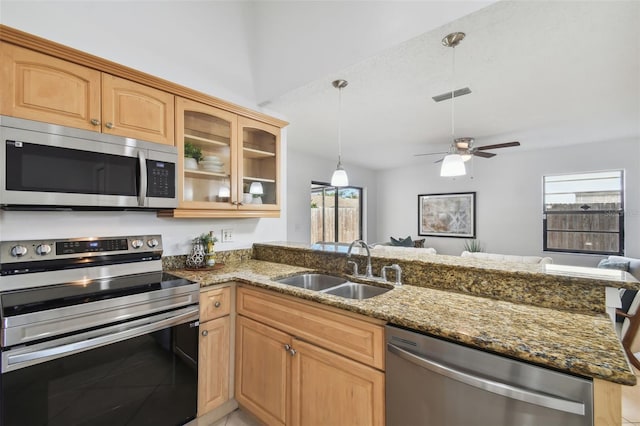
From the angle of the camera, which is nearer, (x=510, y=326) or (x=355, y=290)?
(x=510, y=326)

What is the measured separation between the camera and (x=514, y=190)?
17.1 ft

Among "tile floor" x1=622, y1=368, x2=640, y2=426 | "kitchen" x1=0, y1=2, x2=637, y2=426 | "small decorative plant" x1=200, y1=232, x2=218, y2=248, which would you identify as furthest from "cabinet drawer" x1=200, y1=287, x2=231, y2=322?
"tile floor" x1=622, y1=368, x2=640, y2=426

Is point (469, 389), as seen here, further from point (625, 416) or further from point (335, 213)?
point (335, 213)

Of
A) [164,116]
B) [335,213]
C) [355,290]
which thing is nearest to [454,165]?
[355,290]

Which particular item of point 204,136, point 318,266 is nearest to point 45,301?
point 204,136

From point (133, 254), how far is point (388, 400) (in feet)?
5.72

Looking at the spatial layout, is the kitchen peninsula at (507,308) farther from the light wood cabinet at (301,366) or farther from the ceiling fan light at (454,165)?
the ceiling fan light at (454,165)

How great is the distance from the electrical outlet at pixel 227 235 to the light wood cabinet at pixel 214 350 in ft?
2.31

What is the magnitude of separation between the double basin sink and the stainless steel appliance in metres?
0.69

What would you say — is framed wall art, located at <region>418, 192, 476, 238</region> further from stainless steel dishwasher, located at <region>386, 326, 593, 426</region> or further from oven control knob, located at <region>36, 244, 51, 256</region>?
oven control knob, located at <region>36, 244, 51, 256</region>

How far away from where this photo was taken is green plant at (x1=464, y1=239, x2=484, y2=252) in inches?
218

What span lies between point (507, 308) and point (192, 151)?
2.15m

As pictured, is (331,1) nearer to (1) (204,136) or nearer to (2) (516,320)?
(1) (204,136)

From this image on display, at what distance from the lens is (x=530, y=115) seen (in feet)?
10.9
